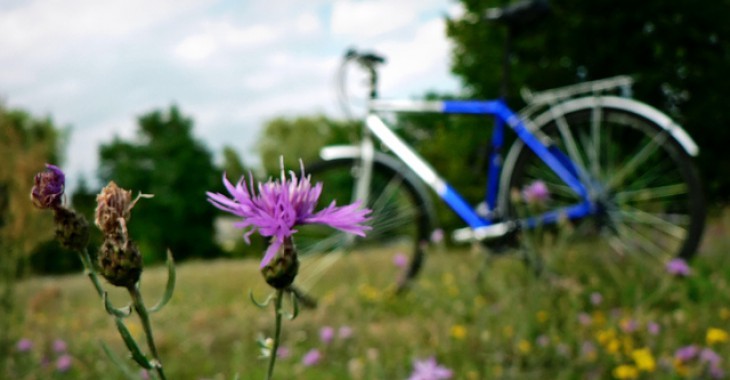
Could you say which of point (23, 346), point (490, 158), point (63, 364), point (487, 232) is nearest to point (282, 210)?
point (63, 364)

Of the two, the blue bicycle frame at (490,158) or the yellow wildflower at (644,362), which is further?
the blue bicycle frame at (490,158)

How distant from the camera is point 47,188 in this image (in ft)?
2.04

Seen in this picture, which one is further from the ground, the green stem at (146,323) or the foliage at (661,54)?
the foliage at (661,54)

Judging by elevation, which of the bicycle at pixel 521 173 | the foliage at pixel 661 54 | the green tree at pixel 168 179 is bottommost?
the green tree at pixel 168 179

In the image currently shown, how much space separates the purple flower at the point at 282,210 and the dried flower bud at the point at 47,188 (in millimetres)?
152

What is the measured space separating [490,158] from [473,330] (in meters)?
1.24

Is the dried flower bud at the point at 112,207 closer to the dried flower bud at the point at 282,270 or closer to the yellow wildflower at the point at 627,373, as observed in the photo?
the dried flower bud at the point at 282,270

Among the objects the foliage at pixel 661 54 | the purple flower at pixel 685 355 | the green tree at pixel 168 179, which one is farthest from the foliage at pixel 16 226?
the green tree at pixel 168 179

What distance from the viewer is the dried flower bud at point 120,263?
60cm

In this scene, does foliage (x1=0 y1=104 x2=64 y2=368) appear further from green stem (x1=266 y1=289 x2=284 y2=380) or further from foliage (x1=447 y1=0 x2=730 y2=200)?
foliage (x1=447 y1=0 x2=730 y2=200)

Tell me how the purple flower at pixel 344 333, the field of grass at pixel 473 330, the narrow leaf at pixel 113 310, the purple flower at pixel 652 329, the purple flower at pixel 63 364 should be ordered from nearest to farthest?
the narrow leaf at pixel 113 310 < the field of grass at pixel 473 330 < the purple flower at pixel 652 329 < the purple flower at pixel 63 364 < the purple flower at pixel 344 333

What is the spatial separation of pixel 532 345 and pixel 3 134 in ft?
9.12

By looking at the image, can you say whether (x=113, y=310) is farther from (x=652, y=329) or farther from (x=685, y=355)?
(x=652, y=329)

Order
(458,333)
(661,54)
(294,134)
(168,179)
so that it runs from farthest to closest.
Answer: (294,134)
(168,179)
(661,54)
(458,333)
